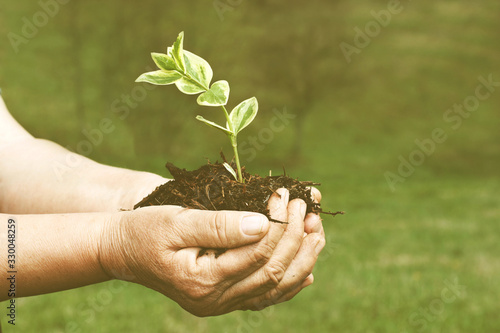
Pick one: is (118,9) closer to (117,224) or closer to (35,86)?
(35,86)

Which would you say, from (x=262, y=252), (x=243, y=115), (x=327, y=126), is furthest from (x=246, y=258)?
(x=327, y=126)

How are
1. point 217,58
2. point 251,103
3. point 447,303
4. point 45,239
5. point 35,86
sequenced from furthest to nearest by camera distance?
point 35,86 < point 217,58 < point 447,303 < point 251,103 < point 45,239

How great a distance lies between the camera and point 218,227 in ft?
6.47

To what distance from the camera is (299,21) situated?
20594 mm

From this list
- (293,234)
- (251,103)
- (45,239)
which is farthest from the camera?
(251,103)

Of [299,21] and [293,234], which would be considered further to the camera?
[299,21]

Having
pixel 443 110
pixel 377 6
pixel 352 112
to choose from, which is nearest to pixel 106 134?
pixel 352 112

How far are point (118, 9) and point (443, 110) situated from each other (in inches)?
606

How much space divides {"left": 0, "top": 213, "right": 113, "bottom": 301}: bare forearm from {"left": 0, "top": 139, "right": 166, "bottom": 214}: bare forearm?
0.46 m

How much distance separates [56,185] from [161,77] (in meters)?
0.84

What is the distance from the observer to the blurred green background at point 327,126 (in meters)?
5.84

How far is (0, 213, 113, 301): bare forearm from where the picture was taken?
2008 mm

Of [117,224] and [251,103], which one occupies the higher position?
[251,103]

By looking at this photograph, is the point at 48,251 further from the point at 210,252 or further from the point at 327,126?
the point at 327,126
